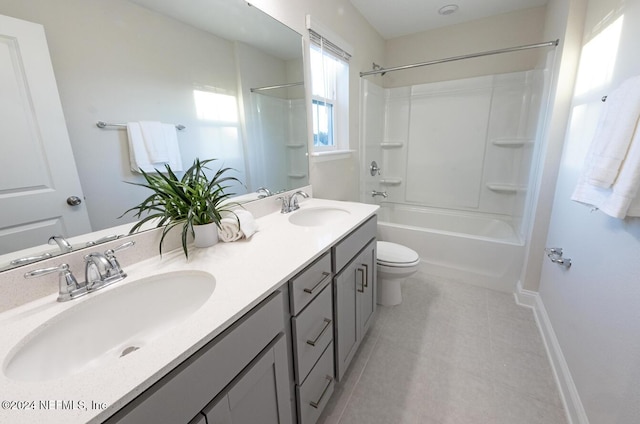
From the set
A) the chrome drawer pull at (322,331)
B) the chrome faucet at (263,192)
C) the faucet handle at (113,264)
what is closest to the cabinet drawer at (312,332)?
the chrome drawer pull at (322,331)

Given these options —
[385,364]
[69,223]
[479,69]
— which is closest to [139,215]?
[69,223]

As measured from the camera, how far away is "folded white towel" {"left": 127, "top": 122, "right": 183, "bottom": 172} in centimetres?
96

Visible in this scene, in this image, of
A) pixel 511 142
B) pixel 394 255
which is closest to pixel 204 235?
pixel 394 255

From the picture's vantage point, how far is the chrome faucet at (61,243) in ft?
2.57

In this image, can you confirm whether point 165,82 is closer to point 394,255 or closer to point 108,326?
point 108,326

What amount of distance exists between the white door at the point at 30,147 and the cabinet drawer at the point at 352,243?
95cm

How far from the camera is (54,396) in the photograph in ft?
1.48

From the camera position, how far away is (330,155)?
2.09 metres

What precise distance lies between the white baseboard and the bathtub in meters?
0.17

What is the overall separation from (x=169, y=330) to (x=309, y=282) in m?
0.49

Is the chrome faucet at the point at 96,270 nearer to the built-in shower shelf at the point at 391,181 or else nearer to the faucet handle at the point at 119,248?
the faucet handle at the point at 119,248

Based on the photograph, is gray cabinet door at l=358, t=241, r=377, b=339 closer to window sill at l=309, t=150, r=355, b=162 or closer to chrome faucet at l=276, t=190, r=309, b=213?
chrome faucet at l=276, t=190, r=309, b=213

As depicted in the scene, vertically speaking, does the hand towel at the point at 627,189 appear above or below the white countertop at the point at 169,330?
above

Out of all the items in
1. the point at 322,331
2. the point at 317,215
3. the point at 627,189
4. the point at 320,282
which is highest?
the point at 627,189
